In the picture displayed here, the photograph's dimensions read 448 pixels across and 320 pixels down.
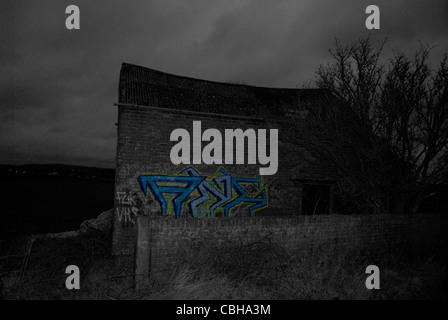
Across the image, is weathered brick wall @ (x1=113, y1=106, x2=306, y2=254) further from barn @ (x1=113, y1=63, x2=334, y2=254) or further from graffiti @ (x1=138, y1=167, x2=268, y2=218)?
graffiti @ (x1=138, y1=167, x2=268, y2=218)

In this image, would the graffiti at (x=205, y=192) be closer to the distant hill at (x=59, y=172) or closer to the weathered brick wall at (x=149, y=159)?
the weathered brick wall at (x=149, y=159)

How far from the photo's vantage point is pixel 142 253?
3982 millimetres

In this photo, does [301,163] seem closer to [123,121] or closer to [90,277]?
[123,121]

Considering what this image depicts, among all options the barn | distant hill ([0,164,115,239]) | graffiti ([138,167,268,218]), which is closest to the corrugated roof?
the barn

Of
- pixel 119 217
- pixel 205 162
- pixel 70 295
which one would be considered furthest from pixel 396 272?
pixel 119 217

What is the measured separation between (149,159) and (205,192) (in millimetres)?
1891

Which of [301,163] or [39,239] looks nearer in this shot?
[39,239]

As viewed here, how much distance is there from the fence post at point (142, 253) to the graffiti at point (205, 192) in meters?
3.08

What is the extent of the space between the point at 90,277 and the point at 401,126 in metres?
7.57

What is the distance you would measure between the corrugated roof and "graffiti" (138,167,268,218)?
82.4 inches

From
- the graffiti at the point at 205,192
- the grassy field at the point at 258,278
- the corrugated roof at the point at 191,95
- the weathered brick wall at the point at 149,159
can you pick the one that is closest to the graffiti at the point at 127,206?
the weathered brick wall at the point at 149,159

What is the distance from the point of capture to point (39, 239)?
7828 mm

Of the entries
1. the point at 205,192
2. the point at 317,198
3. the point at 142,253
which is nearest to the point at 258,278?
the point at 142,253

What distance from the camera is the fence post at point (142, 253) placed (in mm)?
3926
